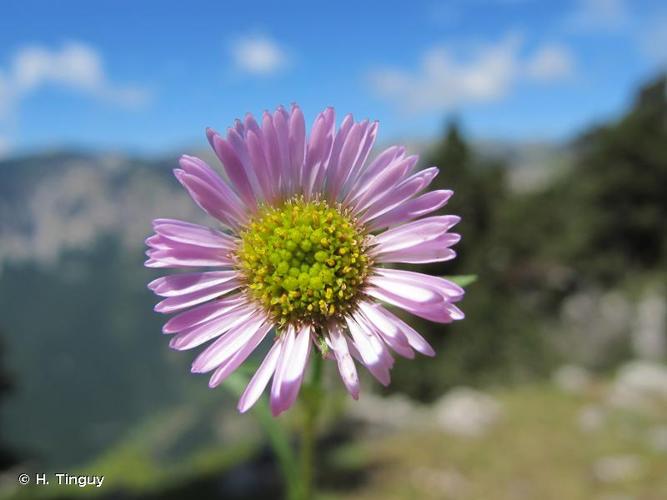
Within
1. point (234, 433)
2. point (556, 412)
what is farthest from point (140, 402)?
point (556, 412)

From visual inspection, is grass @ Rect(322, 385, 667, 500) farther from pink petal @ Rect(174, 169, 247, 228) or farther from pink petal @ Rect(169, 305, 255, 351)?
pink petal @ Rect(174, 169, 247, 228)

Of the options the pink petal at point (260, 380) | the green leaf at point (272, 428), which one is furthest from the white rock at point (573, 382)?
the pink petal at point (260, 380)

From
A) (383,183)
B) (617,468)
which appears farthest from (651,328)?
(383,183)

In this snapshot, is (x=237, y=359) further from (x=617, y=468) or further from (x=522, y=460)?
(x=522, y=460)

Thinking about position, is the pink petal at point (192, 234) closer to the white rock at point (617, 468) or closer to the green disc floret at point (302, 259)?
the green disc floret at point (302, 259)

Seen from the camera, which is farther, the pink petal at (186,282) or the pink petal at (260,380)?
the pink petal at (186,282)

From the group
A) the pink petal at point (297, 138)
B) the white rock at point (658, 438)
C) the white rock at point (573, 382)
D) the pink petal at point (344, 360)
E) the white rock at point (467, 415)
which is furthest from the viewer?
the white rock at point (573, 382)
